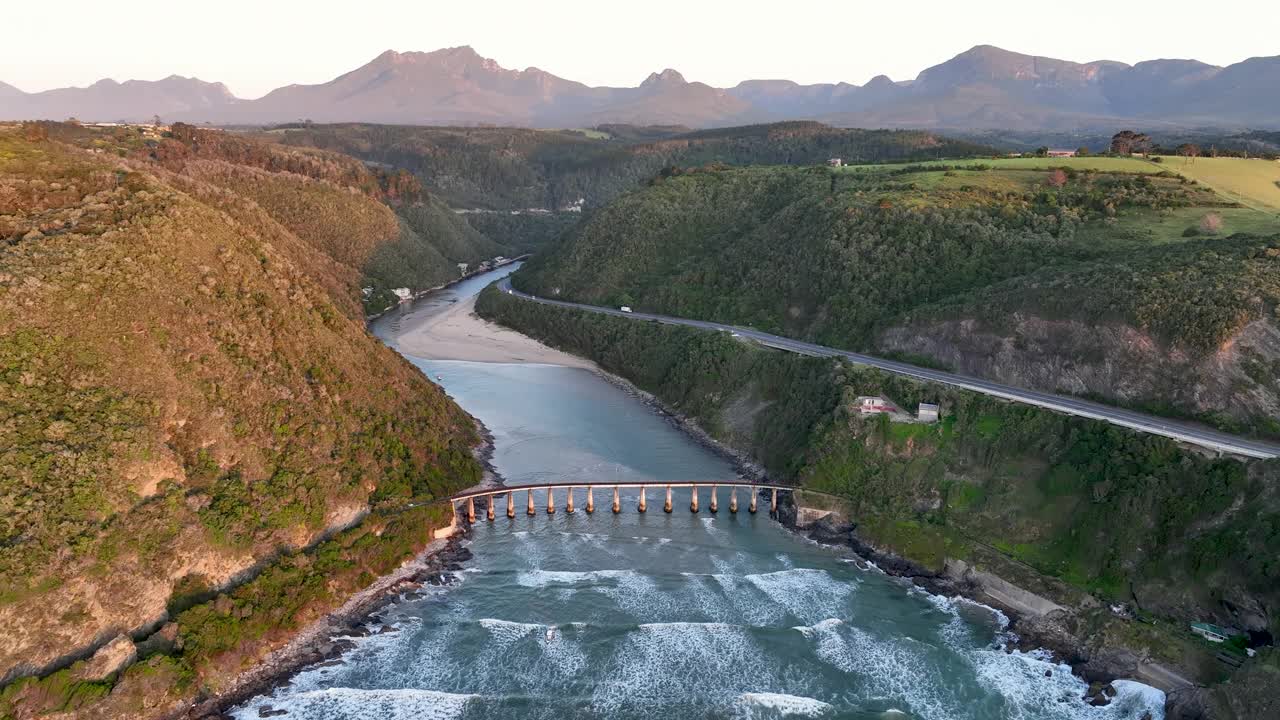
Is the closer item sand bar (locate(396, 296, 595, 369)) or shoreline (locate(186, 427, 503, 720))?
shoreline (locate(186, 427, 503, 720))

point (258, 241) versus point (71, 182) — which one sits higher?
point (71, 182)

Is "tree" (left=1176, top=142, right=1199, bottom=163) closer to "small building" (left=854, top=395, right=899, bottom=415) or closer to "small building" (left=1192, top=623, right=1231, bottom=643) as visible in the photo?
"small building" (left=854, top=395, right=899, bottom=415)

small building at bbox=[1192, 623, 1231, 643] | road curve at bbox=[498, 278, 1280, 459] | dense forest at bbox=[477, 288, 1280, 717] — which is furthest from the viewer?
road curve at bbox=[498, 278, 1280, 459]

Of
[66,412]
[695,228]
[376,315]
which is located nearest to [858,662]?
[66,412]

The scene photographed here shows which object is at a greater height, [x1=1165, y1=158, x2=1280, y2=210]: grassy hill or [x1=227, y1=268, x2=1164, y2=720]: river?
[x1=1165, y1=158, x2=1280, y2=210]: grassy hill

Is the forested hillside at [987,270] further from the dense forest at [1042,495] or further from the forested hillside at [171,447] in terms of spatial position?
the forested hillside at [171,447]

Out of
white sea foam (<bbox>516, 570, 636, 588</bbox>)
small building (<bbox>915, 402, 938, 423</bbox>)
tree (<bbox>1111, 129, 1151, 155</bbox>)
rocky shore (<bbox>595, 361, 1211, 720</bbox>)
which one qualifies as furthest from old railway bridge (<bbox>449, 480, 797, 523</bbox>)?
tree (<bbox>1111, 129, 1151, 155</bbox>)

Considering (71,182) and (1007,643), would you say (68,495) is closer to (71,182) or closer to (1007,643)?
(71,182)

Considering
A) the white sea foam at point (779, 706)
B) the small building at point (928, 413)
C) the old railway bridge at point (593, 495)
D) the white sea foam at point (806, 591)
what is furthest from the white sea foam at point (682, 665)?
the small building at point (928, 413)
